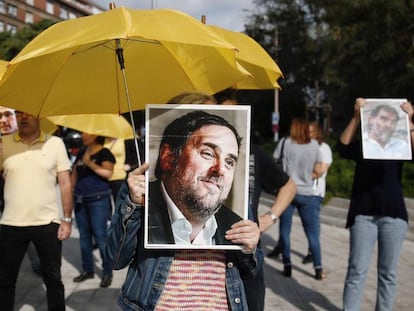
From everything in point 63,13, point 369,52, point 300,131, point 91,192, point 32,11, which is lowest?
point 91,192

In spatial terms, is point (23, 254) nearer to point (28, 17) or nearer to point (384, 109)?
point (384, 109)

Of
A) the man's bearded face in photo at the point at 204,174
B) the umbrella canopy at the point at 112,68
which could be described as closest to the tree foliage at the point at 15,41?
the umbrella canopy at the point at 112,68

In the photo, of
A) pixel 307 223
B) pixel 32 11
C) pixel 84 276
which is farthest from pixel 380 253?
pixel 32 11

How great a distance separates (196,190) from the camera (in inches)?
83.3

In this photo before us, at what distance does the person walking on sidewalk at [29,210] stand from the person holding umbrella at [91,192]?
5.80 ft

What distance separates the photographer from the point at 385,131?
352 cm

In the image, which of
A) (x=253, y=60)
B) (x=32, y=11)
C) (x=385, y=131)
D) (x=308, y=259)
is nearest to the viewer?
(x=253, y=60)

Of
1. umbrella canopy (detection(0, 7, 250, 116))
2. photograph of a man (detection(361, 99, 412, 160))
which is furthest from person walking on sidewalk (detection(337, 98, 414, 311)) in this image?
umbrella canopy (detection(0, 7, 250, 116))

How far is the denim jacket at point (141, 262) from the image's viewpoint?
86.0 inches

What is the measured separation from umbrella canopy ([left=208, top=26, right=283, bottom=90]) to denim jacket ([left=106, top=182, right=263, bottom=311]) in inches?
39.7

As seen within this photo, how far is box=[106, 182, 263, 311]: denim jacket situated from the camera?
218 centimetres

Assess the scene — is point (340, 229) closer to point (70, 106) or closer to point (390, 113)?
point (390, 113)

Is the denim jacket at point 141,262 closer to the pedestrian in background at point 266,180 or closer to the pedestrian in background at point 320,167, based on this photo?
the pedestrian in background at point 266,180

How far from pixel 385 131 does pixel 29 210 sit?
8.57ft
